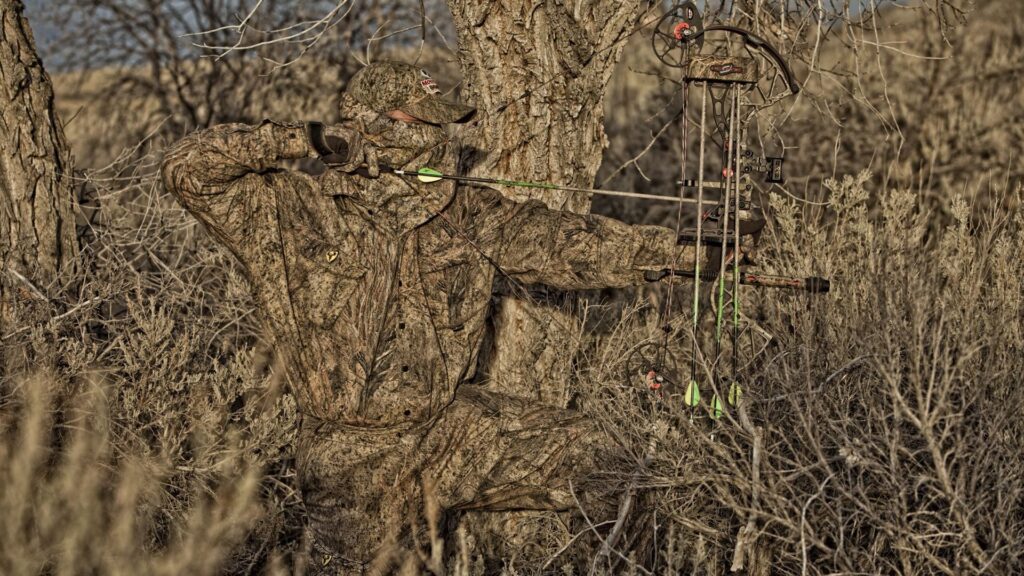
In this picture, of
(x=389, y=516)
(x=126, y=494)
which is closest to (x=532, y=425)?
(x=389, y=516)

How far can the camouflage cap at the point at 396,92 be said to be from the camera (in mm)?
3781

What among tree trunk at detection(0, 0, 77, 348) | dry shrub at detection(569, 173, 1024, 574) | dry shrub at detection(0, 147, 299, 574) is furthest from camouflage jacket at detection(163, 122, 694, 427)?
tree trunk at detection(0, 0, 77, 348)

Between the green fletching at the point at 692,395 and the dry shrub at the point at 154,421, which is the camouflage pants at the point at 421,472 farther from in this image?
the dry shrub at the point at 154,421

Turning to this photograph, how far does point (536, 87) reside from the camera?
16.4ft

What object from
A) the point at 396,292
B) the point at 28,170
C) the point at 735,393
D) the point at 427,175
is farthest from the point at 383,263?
the point at 28,170

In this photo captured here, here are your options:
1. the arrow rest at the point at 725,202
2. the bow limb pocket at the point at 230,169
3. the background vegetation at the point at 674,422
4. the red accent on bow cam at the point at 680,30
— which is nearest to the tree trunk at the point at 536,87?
the background vegetation at the point at 674,422

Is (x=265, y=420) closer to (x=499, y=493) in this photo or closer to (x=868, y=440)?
(x=499, y=493)

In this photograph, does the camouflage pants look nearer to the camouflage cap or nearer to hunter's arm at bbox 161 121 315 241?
hunter's arm at bbox 161 121 315 241

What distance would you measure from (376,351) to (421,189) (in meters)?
0.60

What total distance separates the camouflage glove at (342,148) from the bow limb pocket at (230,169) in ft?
0.18

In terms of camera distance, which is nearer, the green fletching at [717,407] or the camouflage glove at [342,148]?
the green fletching at [717,407]

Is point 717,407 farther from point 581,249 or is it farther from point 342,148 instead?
point 342,148

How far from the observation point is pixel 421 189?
382 cm

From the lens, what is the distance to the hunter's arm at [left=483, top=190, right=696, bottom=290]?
152 inches
